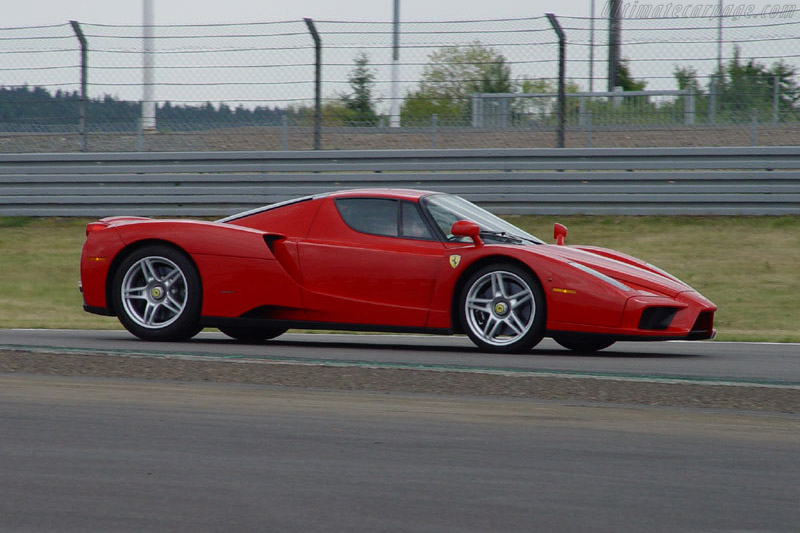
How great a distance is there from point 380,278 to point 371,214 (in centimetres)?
52

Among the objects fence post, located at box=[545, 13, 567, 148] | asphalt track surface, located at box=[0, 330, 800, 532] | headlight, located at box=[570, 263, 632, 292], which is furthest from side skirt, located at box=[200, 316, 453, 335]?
fence post, located at box=[545, 13, 567, 148]

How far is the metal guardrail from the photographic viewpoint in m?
13.7

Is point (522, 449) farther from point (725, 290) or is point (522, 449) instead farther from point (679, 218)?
point (679, 218)

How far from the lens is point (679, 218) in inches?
552

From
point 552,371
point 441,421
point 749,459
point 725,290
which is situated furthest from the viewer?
point 725,290

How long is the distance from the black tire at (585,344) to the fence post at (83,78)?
930 cm

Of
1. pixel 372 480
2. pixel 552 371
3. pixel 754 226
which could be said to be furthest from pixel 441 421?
pixel 754 226

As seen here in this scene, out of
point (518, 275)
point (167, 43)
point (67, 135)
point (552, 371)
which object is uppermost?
point (167, 43)

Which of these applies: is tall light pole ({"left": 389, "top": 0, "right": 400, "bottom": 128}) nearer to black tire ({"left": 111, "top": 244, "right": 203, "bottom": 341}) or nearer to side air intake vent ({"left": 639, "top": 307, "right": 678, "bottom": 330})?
black tire ({"left": 111, "top": 244, "right": 203, "bottom": 341})

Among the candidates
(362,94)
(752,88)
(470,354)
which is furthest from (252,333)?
(752,88)

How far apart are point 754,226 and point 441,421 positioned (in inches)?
384

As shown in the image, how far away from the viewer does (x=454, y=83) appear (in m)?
14.4

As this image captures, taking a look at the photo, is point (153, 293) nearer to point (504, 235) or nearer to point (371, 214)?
point (371, 214)

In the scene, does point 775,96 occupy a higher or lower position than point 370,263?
higher
